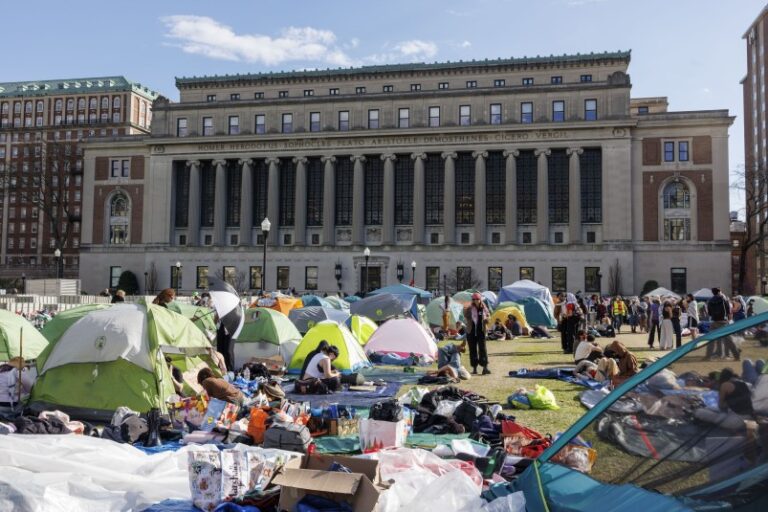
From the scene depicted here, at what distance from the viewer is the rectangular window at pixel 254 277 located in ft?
211

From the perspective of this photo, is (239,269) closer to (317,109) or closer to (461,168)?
(317,109)

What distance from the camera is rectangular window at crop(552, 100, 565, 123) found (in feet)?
199

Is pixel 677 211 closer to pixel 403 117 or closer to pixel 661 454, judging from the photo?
pixel 403 117

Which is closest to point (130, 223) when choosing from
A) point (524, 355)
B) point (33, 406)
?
point (524, 355)

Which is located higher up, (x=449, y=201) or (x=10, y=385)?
(x=449, y=201)

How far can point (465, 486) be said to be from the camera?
19.6ft

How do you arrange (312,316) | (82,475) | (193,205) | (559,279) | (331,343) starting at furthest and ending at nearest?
(193,205) < (559,279) < (312,316) < (331,343) < (82,475)

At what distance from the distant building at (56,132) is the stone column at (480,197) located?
67.4 m

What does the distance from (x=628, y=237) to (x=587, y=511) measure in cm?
5689

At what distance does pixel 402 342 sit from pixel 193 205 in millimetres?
50490

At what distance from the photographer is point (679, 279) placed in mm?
57844

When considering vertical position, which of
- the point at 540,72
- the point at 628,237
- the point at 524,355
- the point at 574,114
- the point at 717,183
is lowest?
the point at 524,355

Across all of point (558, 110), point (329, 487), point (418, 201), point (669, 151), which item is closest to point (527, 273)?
point (418, 201)

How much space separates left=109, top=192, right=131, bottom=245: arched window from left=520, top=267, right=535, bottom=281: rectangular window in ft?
136
